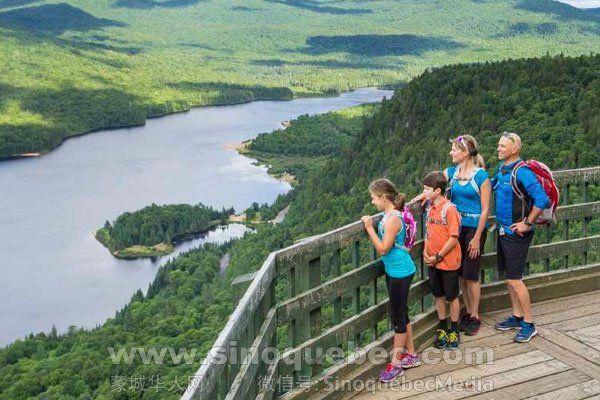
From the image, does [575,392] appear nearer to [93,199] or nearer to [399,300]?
[399,300]

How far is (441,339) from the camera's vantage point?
6.70m

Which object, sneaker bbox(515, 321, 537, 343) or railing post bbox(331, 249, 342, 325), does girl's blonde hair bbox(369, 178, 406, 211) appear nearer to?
railing post bbox(331, 249, 342, 325)

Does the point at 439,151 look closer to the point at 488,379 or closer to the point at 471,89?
the point at 471,89

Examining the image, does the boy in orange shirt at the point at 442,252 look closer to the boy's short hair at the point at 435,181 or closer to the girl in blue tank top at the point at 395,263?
the boy's short hair at the point at 435,181

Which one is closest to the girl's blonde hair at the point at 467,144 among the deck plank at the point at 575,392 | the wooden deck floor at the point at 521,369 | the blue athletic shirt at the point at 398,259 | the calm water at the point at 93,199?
the blue athletic shirt at the point at 398,259

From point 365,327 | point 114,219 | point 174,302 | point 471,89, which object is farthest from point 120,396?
point 471,89

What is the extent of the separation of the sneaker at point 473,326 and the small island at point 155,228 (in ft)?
296

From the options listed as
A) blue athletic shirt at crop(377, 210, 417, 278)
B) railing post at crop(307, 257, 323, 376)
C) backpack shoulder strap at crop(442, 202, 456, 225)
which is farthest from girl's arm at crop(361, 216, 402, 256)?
backpack shoulder strap at crop(442, 202, 456, 225)

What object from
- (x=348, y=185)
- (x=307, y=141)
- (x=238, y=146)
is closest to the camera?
(x=348, y=185)

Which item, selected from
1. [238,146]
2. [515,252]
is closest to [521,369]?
[515,252]

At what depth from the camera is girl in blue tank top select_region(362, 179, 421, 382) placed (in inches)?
235

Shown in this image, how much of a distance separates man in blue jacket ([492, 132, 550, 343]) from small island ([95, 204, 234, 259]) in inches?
3556

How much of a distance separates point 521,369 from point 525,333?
0.68 meters

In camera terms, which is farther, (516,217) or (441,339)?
(516,217)
